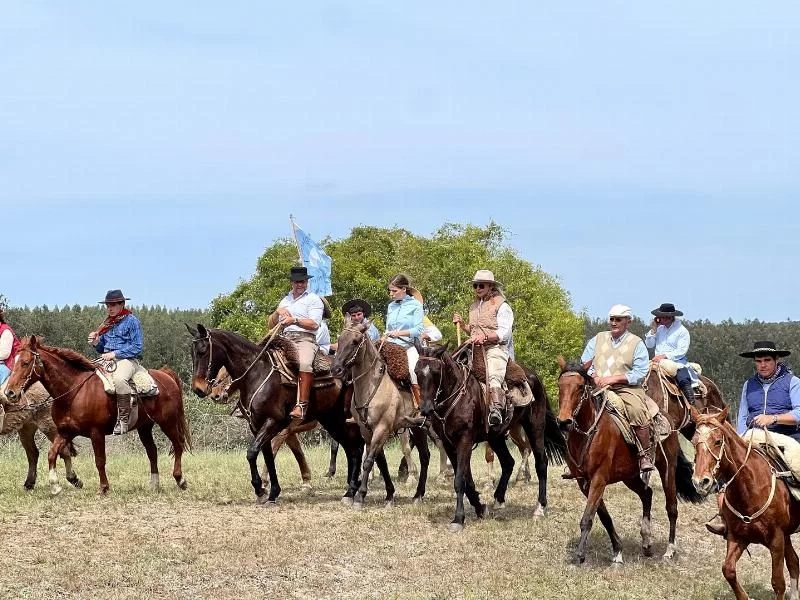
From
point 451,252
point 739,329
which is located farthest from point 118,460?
point 739,329

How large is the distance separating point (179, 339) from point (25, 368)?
1807 inches

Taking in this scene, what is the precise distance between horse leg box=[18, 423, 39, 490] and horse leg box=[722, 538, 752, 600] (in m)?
11.3

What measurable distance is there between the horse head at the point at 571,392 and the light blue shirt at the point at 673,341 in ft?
14.5

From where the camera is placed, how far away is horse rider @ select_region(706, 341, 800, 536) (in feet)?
39.9

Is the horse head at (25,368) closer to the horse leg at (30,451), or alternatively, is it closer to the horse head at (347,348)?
the horse leg at (30,451)

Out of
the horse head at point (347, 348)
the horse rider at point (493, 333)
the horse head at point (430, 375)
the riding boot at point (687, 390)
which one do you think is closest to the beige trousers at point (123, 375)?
the horse head at point (347, 348)

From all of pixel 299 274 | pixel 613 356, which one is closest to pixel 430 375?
pixel 613 356

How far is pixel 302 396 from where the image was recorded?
1697 cm

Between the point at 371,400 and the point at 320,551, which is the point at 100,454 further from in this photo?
the point at 320,551

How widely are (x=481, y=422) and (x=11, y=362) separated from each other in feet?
25.0

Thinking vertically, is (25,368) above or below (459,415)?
above

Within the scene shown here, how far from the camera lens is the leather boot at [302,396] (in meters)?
16.8

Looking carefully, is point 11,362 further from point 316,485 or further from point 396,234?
point 396,234

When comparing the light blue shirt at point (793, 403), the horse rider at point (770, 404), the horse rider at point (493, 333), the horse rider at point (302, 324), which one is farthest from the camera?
the horse rider at point (302, 324)
